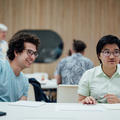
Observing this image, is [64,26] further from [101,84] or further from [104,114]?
[104,114]

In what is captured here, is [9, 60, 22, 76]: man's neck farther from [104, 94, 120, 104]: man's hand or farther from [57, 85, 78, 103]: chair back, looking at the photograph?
[104, 94, 120, 104]: man's hand

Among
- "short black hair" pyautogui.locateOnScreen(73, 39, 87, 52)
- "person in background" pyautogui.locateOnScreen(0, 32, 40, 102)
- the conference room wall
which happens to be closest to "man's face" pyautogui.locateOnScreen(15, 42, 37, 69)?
"person in background" pyautogui.locateOnScreen(0, 32, 40, 102)

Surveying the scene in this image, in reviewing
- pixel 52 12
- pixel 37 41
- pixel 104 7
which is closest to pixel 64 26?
pixel 52 12

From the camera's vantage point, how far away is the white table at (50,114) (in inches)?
59.4

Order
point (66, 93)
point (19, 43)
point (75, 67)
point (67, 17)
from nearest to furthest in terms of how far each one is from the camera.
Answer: point (19, 43), point (66, 93), point (75, 67), point (67, 17)

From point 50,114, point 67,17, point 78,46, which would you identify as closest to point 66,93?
point 50,114

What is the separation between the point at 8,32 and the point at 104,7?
283cm

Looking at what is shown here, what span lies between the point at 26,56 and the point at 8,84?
0.32m

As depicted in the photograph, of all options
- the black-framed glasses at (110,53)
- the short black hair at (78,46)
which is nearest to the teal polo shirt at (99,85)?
the black-framed glasses at (110,53)

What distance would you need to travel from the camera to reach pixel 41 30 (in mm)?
7312

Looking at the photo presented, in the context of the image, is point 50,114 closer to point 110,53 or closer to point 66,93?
point 110,53

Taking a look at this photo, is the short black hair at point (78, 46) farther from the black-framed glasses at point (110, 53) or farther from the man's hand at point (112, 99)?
the man's hand at point (112, 99)

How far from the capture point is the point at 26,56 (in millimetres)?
2398

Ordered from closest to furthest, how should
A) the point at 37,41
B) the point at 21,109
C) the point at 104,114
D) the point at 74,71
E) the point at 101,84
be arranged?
the point at 104,114
the point at 21,109
the point at 101,84
the point at 37,41
the point at 74,71
